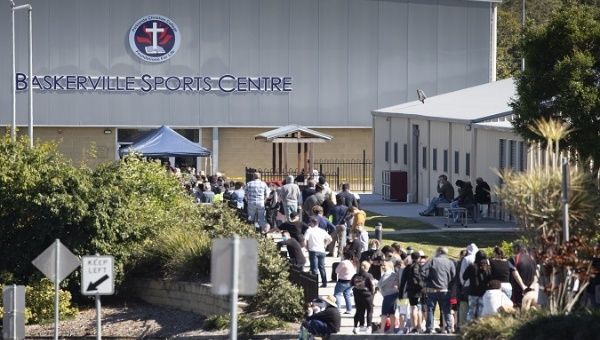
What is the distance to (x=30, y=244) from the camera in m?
29.2

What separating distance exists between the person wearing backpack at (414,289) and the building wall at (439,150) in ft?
50.7

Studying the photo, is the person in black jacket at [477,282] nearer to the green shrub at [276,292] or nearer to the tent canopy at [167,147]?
the green shrub at [276,292]

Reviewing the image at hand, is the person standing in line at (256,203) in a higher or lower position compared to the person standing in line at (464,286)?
higher

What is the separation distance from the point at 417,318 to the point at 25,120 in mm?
40032

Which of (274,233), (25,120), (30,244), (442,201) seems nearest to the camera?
(30,244)

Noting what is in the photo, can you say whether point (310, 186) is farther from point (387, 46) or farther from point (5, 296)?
point (387, 46)

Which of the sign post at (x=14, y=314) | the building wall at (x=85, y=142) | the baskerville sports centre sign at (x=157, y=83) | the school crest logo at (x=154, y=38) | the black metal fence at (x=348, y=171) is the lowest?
the sign post at (x=14, y=314)

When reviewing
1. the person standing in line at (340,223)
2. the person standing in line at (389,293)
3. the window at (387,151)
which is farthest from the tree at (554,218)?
the window at (387,151)

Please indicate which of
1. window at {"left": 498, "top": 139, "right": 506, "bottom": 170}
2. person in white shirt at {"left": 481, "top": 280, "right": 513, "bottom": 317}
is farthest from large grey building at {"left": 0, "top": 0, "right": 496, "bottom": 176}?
person in white shirt at {"left": 481, "top": 280, "right": 513, "bottom": 317}

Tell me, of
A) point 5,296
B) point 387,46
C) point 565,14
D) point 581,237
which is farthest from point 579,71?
point 387,46

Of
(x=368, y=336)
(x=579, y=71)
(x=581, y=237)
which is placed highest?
(x=579, y=71)

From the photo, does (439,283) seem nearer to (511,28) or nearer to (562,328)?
A: (562,328)

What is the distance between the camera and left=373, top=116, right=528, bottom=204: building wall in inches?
1532

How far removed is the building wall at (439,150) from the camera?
128ft
